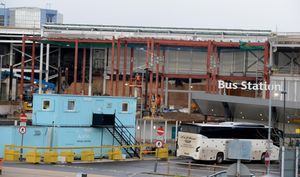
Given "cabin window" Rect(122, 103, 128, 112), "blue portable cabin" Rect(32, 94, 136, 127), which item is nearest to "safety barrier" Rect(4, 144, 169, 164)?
"blue portable cabin" Rect(32, 94, 136, 127)

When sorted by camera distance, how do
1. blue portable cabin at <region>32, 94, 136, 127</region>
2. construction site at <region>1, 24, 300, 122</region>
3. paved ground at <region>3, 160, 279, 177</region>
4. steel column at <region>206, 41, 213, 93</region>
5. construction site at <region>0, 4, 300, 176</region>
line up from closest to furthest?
paved ground at <region>3, 160, 279, 177</region>, blue portable cabin at <region>32, 94, 136, 127</region>, construction site at <region>0, 4, 300, 176</region>, steel column at <region>206, 41, 213, 93</region>, construction site at <region>1, 24, 300, 122</region>

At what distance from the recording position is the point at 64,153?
43.3 meters

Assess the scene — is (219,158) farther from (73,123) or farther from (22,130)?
(22,130)

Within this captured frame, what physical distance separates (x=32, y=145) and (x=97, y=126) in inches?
199

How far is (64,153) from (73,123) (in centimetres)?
387

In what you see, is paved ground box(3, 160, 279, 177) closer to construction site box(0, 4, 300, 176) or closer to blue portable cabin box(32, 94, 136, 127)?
blue portable cabin box(32, 94, 136, 127)

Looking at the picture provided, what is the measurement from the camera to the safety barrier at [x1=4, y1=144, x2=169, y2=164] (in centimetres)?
4197

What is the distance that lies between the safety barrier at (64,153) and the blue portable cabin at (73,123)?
81 centimetres

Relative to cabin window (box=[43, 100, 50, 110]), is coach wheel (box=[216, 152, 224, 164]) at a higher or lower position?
lower

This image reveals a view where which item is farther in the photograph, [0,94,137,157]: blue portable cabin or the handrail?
the handrail

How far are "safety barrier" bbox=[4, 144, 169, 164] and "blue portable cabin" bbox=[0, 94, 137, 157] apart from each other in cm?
81

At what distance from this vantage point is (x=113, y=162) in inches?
1758

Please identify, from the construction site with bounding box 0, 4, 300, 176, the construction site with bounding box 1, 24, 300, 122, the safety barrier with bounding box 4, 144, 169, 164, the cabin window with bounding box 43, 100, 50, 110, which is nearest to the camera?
the safety barrier with bounding box 4, 144, 169, 164

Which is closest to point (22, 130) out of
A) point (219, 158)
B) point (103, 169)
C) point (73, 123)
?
point (73, 123)
